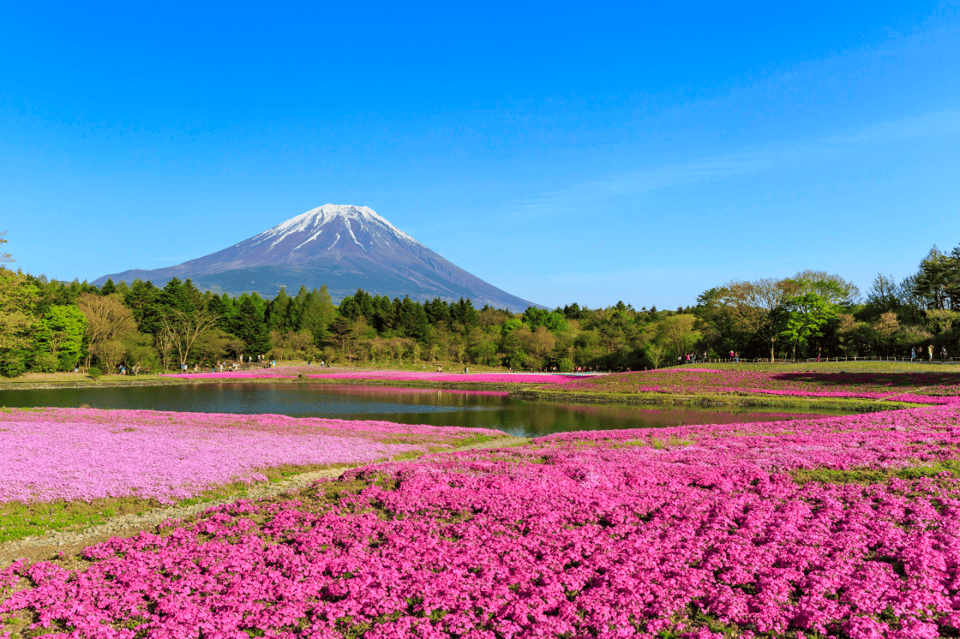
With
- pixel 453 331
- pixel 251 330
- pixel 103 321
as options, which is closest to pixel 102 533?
pixel 103 321

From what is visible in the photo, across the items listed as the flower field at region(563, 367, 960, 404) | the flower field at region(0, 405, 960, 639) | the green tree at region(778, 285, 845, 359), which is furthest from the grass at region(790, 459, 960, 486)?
the green tree at region(778, 285, 845, 359)

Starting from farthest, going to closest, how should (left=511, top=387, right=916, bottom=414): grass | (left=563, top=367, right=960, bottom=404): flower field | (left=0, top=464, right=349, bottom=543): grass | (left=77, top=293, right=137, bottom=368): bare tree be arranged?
1. (left=77, top=293, right=137, bottom=368): bare tree
2. (left=563, top=367, right=960, bottom=404): flower field
3. (left=511, top=387, right=916, bottom=414): grass
4. (left=0, top=464, right=349, bottom=543): grass

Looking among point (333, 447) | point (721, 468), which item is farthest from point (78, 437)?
point (721, 468)

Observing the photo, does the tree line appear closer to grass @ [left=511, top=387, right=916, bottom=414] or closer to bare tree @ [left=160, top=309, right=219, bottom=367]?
bare tree @ [left=160, top=309, right=219, bottom=367]

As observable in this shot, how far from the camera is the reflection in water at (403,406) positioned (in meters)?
29.0

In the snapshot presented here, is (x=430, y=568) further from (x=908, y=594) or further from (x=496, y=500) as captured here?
(x=908, y=594)

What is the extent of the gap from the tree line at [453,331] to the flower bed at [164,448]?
26032 mm

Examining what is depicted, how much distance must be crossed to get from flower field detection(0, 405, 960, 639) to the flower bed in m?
3.11

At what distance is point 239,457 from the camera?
15.4 metres

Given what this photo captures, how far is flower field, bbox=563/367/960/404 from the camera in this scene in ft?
112

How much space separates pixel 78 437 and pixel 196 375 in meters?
48.8

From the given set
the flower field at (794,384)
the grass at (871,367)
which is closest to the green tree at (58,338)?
the flower field at (794,384)

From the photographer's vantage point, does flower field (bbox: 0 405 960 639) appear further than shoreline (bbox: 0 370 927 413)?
No

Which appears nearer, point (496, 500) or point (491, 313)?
point (496, 500)
